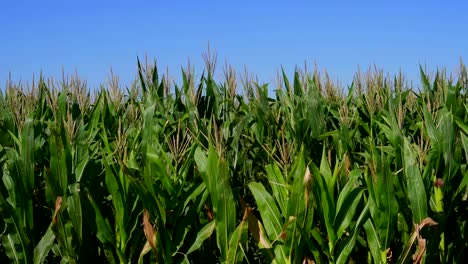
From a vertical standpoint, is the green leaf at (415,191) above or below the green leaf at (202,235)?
above

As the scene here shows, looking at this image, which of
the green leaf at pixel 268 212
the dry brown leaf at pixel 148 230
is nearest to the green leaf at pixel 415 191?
the green leaf at pixel 268 212

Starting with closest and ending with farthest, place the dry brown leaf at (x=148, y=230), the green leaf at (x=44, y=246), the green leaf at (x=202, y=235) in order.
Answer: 1. the dry brown leaf at (x=148, y=230)
2. the green leaf at (x=202, y=235)
3. the green leaf at (x=44, y=246)

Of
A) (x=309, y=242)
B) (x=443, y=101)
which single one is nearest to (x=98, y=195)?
(x=309, y=242)

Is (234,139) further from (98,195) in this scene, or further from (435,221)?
(435,221)

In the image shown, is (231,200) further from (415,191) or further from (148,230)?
(415,191)

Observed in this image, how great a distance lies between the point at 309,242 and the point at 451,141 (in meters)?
0.93

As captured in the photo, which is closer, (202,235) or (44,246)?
(202,235)

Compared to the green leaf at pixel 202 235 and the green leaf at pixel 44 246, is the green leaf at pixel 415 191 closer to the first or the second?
the green leaf at pixel 202 235

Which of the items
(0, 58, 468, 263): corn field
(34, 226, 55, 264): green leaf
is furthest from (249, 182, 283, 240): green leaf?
(34, 226, 55, 264): green leaf

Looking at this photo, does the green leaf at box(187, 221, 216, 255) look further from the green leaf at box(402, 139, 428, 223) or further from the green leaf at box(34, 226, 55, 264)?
the green leaf at box(402, 139, 428, 223)

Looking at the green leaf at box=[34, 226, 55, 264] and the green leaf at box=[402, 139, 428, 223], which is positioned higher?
the green leaf at box=[402, 139, 428, 223]

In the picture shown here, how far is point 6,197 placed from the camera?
3.56m

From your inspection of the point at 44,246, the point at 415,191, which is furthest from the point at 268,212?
the point at 44,246

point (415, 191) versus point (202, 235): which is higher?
point (415, 191)
